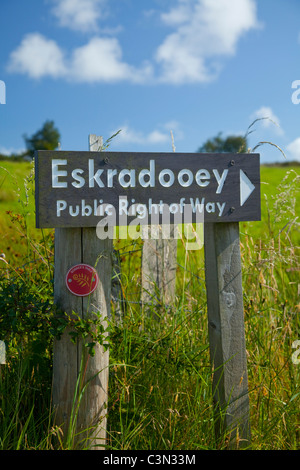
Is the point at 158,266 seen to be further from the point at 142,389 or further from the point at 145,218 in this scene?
the point at 145,218

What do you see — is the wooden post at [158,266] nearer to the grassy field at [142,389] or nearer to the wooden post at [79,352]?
the grassy field at [142,389]

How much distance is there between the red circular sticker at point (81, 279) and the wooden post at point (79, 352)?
30 millimetres

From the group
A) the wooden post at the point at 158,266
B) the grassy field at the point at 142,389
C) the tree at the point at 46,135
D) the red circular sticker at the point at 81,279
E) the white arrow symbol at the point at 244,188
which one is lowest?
the grassy field at the point at 142,389

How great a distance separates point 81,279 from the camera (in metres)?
2.32

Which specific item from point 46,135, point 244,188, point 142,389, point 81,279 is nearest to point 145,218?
point 81,279

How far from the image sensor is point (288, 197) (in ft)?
10.8

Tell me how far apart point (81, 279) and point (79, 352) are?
378mm

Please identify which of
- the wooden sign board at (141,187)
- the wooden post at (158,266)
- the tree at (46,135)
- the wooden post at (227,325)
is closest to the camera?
the wooden sign board at (141,187)

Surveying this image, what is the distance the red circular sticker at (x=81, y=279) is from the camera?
231 cm

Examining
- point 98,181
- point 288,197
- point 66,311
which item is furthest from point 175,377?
point 288,197

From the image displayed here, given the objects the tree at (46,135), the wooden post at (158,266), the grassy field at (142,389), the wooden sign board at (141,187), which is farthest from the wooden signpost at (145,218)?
the tree at (46,135)
